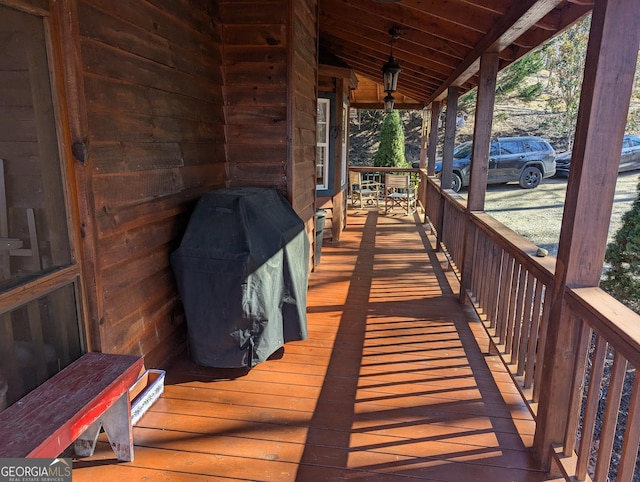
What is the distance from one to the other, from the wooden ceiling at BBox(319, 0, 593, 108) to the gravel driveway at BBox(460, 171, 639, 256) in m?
4.16

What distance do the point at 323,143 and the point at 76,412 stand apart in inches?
203

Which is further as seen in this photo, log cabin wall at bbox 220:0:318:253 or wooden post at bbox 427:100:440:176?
wooden post at bbox 427:100:440:176

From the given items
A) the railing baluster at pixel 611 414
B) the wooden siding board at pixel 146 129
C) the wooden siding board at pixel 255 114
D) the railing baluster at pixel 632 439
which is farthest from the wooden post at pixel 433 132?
the railing baluster at pixel 632 439

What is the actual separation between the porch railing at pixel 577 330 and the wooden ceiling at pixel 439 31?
133cm

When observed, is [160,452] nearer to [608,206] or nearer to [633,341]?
[633,341]

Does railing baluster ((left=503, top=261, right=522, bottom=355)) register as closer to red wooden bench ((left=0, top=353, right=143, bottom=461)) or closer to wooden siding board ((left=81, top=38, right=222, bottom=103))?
red wooden bench ((left=0, top=353, right=143, bottom=461))

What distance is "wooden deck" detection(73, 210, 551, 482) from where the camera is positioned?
6.36ft

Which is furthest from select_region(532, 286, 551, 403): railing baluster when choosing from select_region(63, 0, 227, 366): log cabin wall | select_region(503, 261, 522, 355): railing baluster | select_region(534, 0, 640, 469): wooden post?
select_region(63, 0, 227, 366): log cabin wall

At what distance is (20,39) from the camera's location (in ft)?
5.41

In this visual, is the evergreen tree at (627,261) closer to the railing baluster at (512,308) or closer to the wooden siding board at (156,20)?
the railing baluster at (512,308)

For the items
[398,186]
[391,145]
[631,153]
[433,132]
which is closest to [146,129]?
[433,132]

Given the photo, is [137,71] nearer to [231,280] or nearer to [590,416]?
[231,280]

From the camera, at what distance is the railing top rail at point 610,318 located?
4.50 feet

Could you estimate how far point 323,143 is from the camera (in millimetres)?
6195
